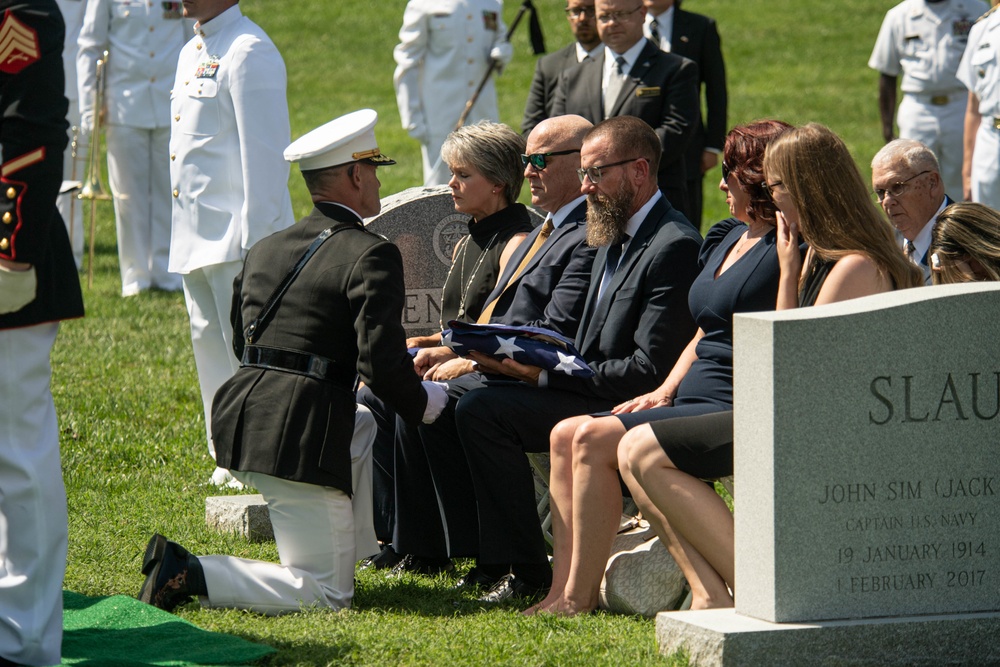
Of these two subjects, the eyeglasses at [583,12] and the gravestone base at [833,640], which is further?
the eyeglasses at [583,12]

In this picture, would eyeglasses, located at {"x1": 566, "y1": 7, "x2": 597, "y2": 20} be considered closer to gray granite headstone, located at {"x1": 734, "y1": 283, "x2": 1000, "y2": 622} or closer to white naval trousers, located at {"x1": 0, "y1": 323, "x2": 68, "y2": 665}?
gray granite headstone, located at {"x1": 734, "y1": 283, "x2": 1000, "y2": 622}

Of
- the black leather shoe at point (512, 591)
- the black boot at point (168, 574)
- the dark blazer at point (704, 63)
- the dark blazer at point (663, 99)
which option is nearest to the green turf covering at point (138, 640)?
the black boot at point (168, 574)

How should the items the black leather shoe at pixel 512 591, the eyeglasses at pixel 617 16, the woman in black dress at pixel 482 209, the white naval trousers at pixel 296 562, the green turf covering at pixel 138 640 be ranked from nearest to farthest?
the green turf covering at pixel 138 640, the white naval trousers at pixel 296 562, the black leather shoe at pixel 512 591, the woman in black dress at pixel 482 209, the eyeglasses at pixel 617 16

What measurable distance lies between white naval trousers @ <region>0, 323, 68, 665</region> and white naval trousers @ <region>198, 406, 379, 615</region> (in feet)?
2.92

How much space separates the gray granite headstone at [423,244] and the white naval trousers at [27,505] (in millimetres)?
2790

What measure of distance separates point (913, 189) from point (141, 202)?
26.5ft

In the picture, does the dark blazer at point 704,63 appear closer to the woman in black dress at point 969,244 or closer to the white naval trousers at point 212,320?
the white naval trousers at point 212,320

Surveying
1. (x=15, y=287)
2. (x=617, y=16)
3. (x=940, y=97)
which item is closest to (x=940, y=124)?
(x=940, y=97)

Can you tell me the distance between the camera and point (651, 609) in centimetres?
517

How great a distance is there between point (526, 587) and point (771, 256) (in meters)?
1.52

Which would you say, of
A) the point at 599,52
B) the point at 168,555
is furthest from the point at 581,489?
the point at 599,52

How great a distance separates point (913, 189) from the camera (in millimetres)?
5945

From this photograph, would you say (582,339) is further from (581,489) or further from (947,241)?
(947,241)

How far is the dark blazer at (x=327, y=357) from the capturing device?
507 cm
